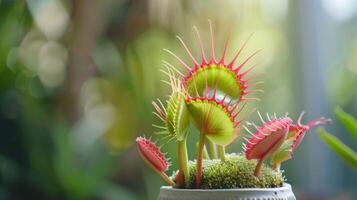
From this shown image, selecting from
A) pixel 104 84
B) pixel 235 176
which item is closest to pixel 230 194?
pixel 235 176

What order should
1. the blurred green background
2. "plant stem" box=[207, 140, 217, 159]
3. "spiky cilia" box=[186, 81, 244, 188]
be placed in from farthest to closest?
the blurred green background → "plant stem" box=[207, 140, 217, 159] → "spiky cilia" box=[186, 81, 244, 188]

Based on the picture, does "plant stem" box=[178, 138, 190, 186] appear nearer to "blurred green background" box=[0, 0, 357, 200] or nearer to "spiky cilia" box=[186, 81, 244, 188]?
"spiky cilia" box=[186, 81, 244, 188]

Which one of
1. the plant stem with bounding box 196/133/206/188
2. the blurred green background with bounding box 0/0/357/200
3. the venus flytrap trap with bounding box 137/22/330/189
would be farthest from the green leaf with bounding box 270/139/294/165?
the blurred green background with bounding box 0/0/357/200

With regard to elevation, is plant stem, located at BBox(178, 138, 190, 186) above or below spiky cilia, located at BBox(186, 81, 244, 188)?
below

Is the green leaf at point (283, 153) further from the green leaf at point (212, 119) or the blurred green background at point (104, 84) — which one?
the blurred green background at point (104, 84)

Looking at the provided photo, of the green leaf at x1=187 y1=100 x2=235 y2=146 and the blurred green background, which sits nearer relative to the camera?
the green leaf at x1=187 y1=100 x2=235 y2=146

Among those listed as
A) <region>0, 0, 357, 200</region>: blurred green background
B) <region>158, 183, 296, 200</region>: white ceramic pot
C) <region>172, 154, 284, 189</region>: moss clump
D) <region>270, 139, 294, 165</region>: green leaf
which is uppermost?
<region>0, 0, 357, 200</region>: blurred green background
